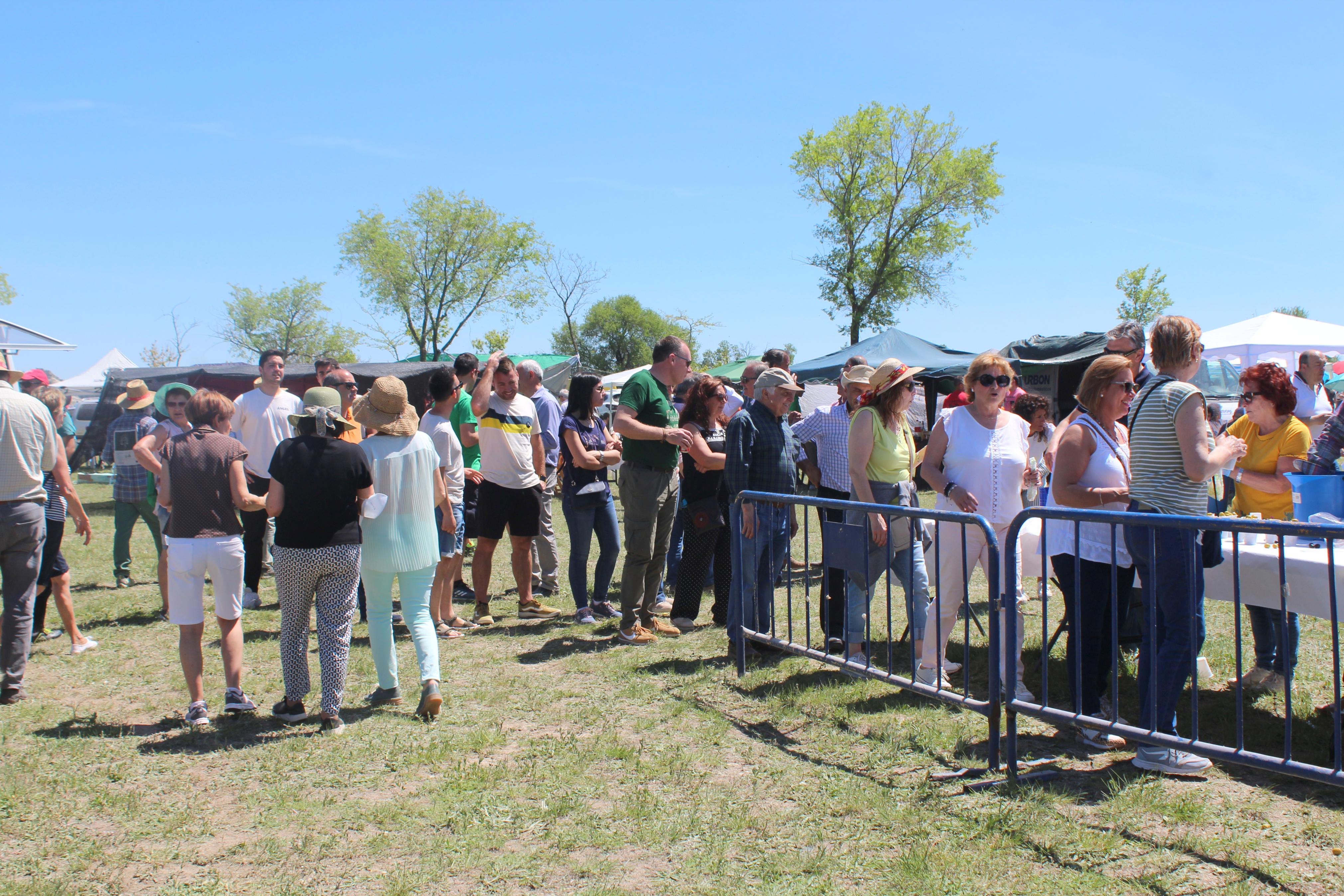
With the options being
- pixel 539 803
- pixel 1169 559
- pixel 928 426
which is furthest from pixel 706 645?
pixel 928 426

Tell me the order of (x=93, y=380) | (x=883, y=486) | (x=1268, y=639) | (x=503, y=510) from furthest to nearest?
(x=93, y=380), (x=503, y=510), (x=883, y=486), (x=1268, y=639)

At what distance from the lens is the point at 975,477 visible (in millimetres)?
4559

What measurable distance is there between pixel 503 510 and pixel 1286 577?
16.1 ft

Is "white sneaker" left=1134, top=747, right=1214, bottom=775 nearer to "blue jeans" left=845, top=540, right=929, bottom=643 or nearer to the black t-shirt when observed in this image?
"blue jeans" left=845, top=540, right=929, bottom=643

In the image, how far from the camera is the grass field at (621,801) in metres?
2.91

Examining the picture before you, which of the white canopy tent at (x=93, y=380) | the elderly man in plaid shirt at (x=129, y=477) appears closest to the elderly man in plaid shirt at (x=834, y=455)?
the elderly man in plaid shirt at (x=129, y=477)

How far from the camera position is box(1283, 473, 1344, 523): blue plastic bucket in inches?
168

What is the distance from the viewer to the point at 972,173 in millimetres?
45281

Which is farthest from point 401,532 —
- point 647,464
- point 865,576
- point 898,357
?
point 898,357

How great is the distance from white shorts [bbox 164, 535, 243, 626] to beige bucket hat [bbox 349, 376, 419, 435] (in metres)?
0.87

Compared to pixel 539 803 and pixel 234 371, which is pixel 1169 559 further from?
pixel 234 371

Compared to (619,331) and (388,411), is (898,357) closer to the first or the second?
(388,411)

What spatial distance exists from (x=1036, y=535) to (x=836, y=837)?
2.75 metres

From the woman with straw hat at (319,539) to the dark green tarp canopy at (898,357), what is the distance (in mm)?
13501
